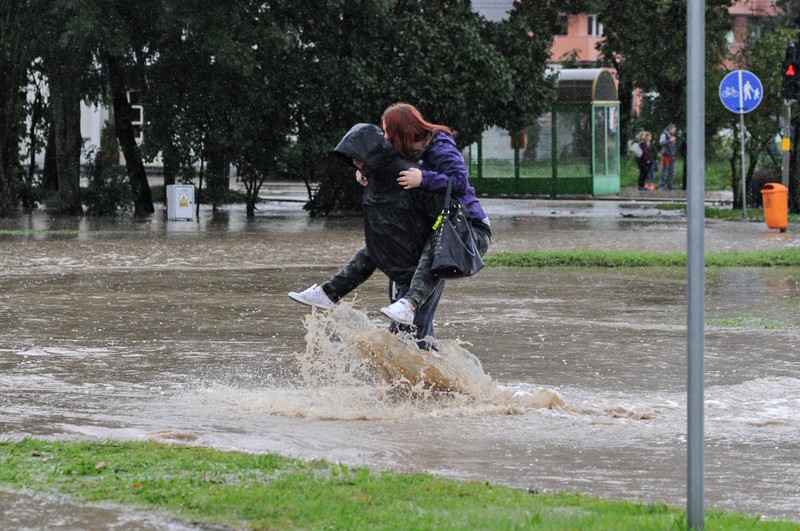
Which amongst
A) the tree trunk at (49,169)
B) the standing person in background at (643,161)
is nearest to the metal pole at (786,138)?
the standing person in background at (643,161)

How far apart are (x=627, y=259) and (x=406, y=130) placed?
11125 millimetres

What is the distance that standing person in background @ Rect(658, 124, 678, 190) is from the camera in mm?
43938

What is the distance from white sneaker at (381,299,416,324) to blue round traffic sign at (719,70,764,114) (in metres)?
18.8

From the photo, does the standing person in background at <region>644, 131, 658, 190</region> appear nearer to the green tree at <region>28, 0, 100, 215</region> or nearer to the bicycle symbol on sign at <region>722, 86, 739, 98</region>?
the bicycle symbol on sign at <region>722, 86, 739, 98</region>

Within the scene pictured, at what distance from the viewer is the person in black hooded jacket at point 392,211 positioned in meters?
8.13

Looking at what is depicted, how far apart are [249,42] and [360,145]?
20.1 meters

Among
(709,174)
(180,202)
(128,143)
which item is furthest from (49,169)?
(709,174)

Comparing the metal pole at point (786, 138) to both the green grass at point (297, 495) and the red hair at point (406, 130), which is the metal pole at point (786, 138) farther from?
the green grass at point (297, 495)

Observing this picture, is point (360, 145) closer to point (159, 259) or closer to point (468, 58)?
point (159, 259)

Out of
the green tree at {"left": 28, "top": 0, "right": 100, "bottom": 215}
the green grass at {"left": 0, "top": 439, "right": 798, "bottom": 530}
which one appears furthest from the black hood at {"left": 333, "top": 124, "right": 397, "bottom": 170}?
the green tree at {"left": 28, "top": 0, "right": 100, "bottom": 215}

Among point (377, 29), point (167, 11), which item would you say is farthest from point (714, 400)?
point (377, 29)

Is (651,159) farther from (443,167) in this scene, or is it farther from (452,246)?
(452,246)

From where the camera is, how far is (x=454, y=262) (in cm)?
795

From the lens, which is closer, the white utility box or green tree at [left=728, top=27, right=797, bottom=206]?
green tree at [left=728, top=27, right=797, bottom=206]
